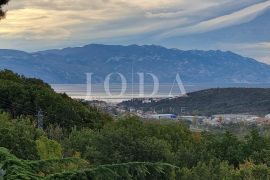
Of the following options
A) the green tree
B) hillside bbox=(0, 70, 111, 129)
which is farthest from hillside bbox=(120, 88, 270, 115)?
the green tree

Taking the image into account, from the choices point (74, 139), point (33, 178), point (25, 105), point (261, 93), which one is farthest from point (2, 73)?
point (261, 93)

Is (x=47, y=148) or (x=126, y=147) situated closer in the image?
(x=47, y=148)

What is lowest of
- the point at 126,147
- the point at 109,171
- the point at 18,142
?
the point at 126,147

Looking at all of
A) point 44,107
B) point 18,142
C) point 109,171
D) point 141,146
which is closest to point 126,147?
point 141,146

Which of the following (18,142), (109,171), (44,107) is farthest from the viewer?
(44,107)

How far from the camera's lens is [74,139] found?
3731 cm

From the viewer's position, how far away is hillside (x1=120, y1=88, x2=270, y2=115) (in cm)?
15462

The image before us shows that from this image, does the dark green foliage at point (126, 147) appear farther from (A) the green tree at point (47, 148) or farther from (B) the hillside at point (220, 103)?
(B) the hillside at point (220, 103)

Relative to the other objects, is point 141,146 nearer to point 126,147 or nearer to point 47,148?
point 126,147

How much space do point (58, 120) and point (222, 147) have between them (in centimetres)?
2085

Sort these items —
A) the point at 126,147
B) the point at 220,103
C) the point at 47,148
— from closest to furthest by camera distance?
the point at 47,148, the point at 126,147, the point at 220,103

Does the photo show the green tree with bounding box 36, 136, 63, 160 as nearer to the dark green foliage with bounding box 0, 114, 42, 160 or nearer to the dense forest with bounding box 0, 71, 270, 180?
the dense forest with bounding box 0, 71, 270, 180

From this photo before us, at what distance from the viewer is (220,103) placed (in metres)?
163

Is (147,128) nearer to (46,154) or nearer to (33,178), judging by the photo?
(46,154)
